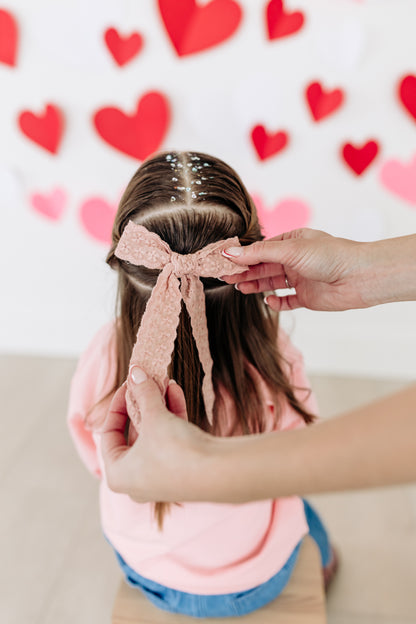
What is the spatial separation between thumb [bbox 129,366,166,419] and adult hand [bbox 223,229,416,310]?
224mm

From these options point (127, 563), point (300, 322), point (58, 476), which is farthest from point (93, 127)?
A: point (127, 563)

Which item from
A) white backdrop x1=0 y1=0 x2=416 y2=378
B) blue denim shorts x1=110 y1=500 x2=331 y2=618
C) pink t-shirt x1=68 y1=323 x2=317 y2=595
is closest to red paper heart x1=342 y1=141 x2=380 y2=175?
white backdrop x1=0 y1=0 x2=416 y2=378

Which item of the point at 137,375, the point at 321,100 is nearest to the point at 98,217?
the point at 321,100

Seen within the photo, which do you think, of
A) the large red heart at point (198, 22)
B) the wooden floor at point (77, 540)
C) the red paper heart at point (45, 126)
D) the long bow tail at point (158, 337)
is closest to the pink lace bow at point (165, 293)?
the long bow tail at point (158, 337)

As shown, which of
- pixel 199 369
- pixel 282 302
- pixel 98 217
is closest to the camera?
pixel 199 369

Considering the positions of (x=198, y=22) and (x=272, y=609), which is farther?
(x=198, y=22)

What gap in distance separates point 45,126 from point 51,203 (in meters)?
0.23

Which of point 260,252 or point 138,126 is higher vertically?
point 138,126

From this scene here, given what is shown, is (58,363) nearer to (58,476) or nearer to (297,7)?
(58,476)

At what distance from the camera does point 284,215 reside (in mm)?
1495

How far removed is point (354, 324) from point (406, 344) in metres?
0.18

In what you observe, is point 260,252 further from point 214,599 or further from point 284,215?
point 284,215

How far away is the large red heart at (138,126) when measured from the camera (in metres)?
1.40

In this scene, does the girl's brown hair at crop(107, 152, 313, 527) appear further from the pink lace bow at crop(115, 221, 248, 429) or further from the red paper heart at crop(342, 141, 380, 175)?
the red paper heart at crop(342, 141, 380, 175)
